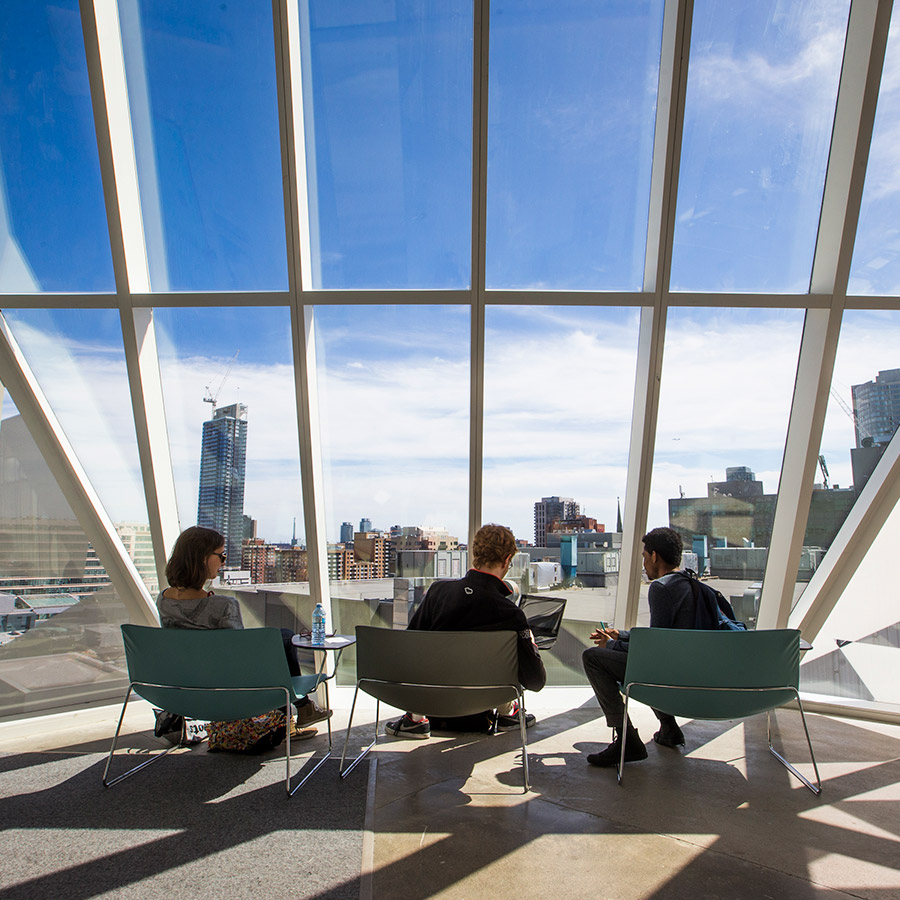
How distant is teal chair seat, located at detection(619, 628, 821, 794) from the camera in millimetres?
3188

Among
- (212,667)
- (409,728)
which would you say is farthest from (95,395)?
(409,728)

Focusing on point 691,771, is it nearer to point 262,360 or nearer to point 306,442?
point 306,442

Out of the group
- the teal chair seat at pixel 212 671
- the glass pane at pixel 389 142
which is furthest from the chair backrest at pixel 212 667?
the glass pane at pixel 389 142

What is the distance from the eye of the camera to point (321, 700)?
4.83 meters

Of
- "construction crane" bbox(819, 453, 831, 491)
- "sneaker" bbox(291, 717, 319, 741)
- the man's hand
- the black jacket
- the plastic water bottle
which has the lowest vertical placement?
"sneaker" bbox(291, 717, 319, 741)

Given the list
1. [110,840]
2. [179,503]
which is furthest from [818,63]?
[110,840]

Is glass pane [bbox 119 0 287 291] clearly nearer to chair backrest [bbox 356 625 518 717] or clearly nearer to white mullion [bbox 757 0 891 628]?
chair backrest [bbox 356 625 518 717]

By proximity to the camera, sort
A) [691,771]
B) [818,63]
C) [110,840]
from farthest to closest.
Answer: [818,63] < [691,771] < [110,840]

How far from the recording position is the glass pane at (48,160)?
4109mm

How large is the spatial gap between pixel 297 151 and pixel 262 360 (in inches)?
58.0

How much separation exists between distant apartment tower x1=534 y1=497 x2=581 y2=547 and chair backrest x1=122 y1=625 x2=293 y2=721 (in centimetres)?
241

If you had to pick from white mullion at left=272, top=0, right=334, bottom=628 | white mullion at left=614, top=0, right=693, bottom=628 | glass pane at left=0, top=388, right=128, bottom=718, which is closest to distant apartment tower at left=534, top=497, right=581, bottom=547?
white mullion at left=614, top=0, right=693, bottom=628

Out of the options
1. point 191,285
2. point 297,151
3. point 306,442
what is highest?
point 297,151

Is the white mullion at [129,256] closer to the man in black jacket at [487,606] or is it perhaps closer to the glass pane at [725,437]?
the man in black jacket at [487,606]
